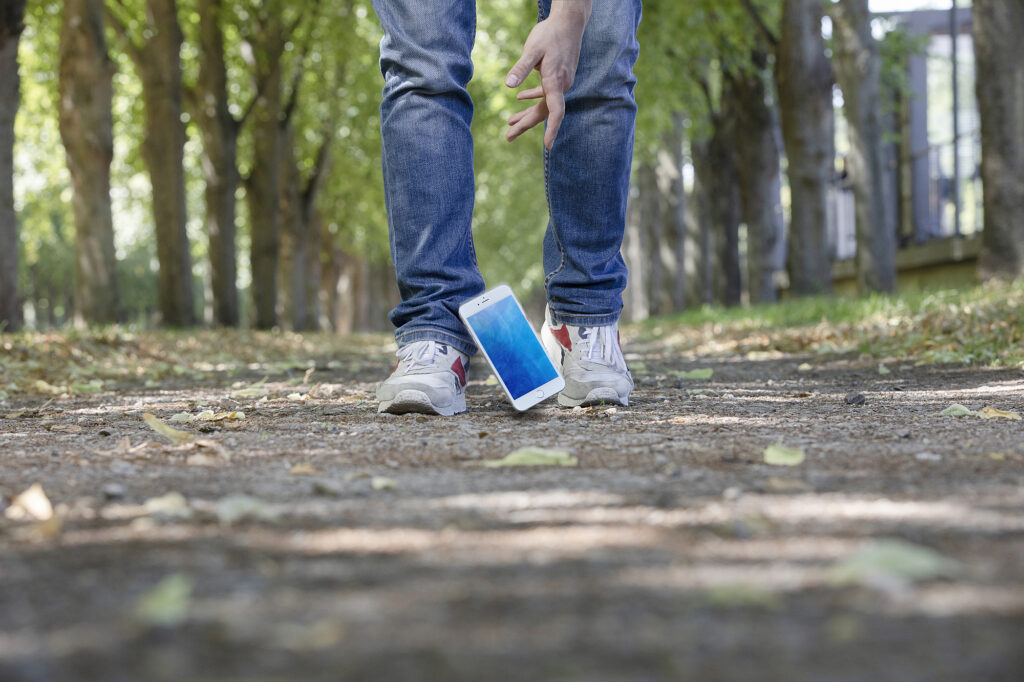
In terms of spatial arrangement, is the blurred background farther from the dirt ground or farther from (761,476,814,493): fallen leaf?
(761,476,814,493): fallen leaf

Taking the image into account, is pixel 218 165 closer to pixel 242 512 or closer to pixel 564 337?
pixel 564 337

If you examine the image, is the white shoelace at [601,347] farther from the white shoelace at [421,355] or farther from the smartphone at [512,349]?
the white shoelace at [421,355]

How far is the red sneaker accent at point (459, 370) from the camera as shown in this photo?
321 centimetres

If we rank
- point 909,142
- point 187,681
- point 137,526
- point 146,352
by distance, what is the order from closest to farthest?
1. point 187,681
2. point 137,526
3. point 146,352
4. point 909,142

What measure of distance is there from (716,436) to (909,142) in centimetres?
2106

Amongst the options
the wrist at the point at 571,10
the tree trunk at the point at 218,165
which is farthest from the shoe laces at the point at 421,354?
the tree trunk at the point at 218,165

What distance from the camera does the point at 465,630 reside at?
1.03 metres

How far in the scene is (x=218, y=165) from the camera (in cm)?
1377

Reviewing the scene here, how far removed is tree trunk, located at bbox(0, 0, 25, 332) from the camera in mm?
7469

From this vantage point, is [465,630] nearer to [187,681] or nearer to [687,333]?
[187,681]

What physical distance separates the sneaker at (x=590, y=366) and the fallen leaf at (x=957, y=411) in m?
0.99

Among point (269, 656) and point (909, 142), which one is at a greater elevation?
point (909, 142)

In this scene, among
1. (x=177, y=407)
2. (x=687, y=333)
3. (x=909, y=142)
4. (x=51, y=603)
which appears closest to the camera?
(x=51, y=603)

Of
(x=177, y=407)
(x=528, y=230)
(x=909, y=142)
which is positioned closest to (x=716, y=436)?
(x=177, y=407)
